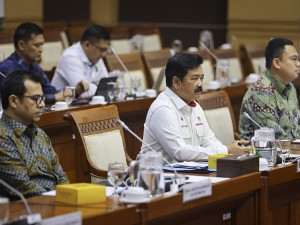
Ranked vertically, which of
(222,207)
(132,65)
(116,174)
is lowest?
(222,207)

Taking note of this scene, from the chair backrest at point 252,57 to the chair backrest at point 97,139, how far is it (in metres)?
4.01

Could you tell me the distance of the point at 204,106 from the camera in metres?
5.36

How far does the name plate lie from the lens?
3.47 metres

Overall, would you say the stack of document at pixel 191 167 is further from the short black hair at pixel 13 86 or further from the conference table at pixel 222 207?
the short black hair at pixel 13 86

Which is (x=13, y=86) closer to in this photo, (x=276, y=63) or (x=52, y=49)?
(x=276, y=63)

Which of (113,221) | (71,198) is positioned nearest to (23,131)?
(71,198)

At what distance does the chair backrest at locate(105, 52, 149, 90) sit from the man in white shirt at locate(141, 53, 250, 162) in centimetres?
233

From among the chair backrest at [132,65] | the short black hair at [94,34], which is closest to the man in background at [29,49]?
the short black hair at [94,34]

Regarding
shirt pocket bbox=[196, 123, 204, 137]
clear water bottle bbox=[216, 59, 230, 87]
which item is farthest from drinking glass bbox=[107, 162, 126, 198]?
clear water bottle bbox=[216, 59, 230, 87]

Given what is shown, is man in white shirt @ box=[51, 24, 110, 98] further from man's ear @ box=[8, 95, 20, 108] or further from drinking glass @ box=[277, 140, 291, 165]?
man's ear @ box=[8, 95, 20, 108]

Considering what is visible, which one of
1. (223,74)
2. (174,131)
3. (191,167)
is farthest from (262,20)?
(191,167)

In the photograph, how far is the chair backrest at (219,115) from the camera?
5.36 metres

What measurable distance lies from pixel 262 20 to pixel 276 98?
6.19m

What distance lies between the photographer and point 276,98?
5262 millimetres
